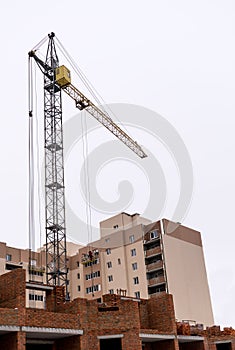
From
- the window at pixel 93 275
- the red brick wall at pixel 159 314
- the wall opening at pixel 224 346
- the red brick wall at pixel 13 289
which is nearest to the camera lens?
the red brick wall at pixel 13 289

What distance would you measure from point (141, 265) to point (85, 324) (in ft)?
108

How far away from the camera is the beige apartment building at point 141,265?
48906 millimetres

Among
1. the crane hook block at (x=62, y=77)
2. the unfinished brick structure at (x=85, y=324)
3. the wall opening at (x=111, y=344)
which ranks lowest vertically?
the wall opening at (x=111, y=344)

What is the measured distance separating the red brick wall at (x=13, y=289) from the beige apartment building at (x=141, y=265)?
31605 mm

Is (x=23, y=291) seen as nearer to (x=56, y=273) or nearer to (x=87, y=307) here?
(x=87, y=307)

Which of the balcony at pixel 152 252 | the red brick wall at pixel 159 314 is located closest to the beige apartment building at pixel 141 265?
the balcony at pixel 152 252

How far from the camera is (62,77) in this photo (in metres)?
42.0

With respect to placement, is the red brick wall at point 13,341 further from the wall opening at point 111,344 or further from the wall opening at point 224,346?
the wall opening at point 224,346

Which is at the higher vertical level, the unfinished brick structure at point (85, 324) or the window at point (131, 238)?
the window at point (131, 238)

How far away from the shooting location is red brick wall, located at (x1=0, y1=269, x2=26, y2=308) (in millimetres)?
15727

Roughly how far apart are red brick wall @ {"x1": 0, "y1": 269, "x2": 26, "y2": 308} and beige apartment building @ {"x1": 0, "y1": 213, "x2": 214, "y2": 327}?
31605 mm

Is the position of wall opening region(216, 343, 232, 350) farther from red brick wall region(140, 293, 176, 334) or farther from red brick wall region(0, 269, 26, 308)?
red brick wall region(0, 269, 26, 308)

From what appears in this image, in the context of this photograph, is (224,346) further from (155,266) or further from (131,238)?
(131,238)

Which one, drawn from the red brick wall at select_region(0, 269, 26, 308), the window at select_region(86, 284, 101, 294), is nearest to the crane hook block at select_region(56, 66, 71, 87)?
the window at select_region(86, 284, 101, 294)
